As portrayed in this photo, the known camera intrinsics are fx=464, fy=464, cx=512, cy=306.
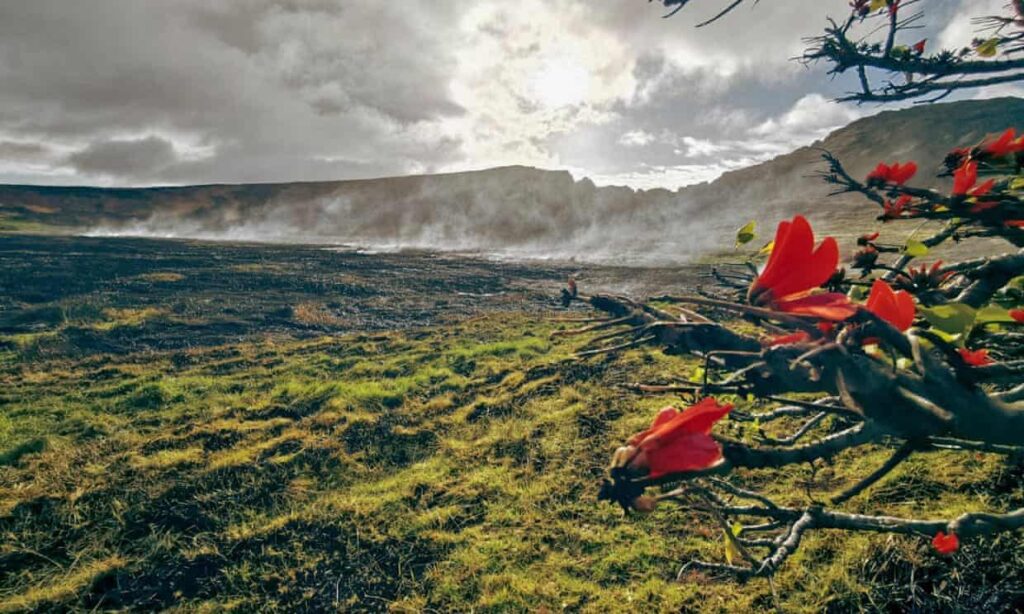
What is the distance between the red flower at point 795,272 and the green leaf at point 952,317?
0.19 metres

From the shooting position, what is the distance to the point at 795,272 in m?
0.83

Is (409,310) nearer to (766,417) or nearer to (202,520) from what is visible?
(202,520)

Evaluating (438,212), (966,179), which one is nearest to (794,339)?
(966,179)

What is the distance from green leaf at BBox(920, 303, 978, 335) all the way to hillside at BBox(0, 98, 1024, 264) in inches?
1552

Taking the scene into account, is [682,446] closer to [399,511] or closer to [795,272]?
[795,272]

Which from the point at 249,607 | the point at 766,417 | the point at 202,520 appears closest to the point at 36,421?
the point at 202,520

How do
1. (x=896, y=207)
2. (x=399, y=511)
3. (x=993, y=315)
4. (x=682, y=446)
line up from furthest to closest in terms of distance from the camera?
(x=399, y=511), (x=896, y=207), (x=993, y=315), (x=682, y=446)

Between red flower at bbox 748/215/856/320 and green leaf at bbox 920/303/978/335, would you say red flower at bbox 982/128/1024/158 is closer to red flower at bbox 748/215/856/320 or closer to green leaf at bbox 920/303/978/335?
green leaf at bbox 920/303/978/335

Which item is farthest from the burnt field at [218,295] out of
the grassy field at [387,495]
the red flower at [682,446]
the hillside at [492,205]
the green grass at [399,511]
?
the hillside at [492,205]

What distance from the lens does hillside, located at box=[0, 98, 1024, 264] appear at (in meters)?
48.5

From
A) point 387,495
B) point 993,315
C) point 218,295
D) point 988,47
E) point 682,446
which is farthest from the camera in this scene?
point 218,295

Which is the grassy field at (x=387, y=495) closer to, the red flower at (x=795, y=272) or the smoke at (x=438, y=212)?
the red flower at (x=795, y=272)

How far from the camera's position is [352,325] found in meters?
13.4

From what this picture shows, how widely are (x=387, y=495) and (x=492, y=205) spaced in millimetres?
57408
